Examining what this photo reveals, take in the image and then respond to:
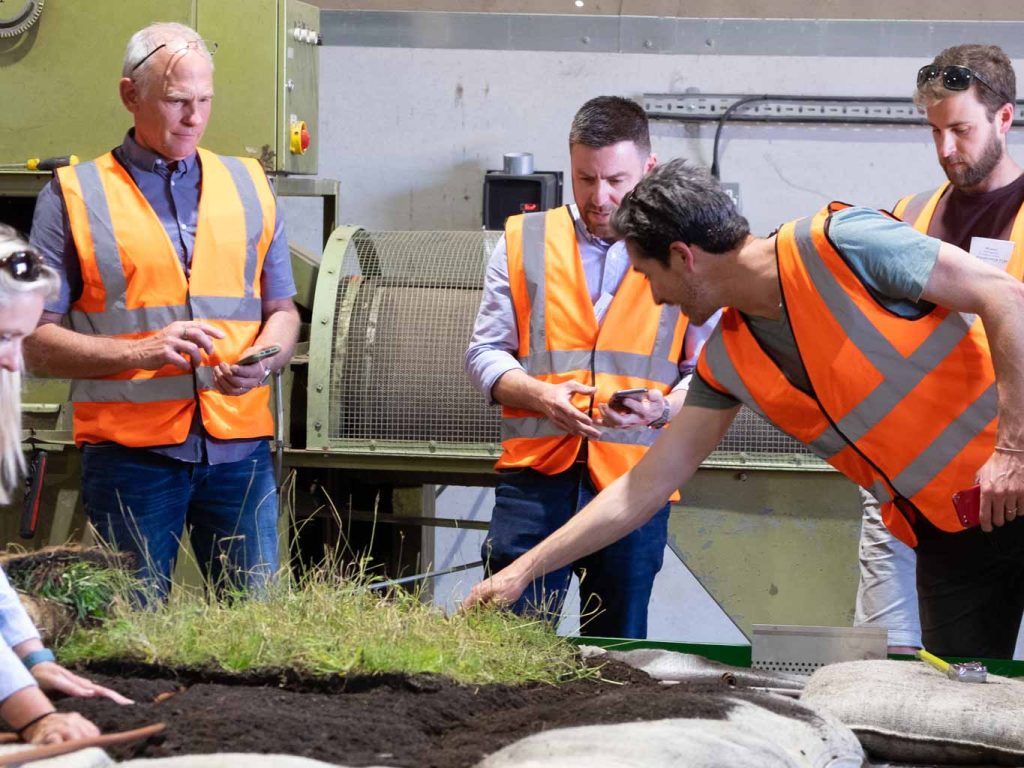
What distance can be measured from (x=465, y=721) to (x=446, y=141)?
14.1ft

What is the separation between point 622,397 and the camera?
2.91 metres

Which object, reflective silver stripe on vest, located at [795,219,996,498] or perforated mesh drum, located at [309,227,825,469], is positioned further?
perforated mesh drum, located at [309,227,825,469]

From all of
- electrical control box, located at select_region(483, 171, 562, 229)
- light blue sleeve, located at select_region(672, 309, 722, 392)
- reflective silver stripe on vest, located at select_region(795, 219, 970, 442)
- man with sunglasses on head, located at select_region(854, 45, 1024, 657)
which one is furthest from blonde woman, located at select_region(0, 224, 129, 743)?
electrical control box, located at select_region(483, 171, 562, 229)

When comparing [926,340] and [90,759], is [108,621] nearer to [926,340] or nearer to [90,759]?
[90,759]

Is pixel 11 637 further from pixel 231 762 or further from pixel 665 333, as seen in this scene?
pixel 665 333

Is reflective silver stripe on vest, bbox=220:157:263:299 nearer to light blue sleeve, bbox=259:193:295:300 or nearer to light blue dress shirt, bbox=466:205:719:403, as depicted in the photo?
light blue sleeve, bbox=259:193:295:300

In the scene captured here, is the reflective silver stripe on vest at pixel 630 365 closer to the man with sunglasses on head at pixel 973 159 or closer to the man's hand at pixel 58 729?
the man with sunglasses on head at pixel 973 159

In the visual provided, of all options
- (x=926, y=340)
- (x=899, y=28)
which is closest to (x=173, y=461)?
(x=926, y=340)

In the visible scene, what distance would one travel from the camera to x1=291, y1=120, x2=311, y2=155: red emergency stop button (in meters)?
4.00

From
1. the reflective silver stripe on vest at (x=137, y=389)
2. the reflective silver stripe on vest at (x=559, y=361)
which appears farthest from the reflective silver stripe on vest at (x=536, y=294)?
the reflective silver stripe on vest at (x=137, y=389)

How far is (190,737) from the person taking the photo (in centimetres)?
166

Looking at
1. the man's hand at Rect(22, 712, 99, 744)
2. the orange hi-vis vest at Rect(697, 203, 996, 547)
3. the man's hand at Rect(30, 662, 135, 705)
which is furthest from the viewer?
the orange hi-vis vest at Rect(697, 203, 996, 547)

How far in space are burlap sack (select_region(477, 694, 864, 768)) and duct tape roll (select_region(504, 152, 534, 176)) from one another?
13.0 feet

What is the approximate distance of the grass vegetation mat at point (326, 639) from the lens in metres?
2.00
